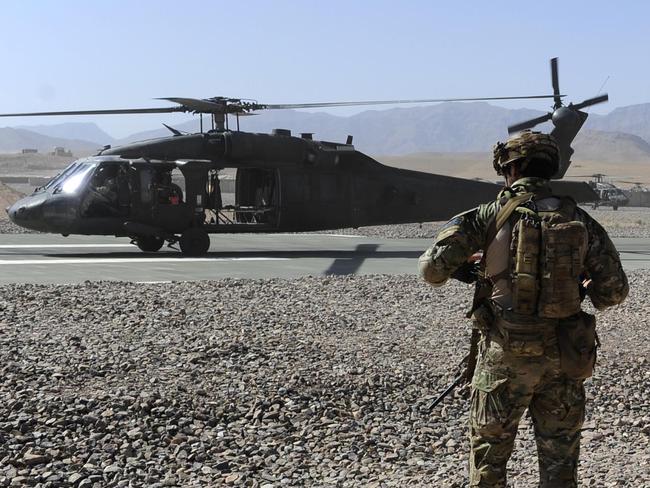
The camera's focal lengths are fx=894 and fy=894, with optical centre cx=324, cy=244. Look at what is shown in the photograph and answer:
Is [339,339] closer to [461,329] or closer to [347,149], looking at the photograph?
[461,329]

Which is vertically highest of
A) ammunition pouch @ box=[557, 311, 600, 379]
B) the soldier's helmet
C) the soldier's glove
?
the soldier's helmet

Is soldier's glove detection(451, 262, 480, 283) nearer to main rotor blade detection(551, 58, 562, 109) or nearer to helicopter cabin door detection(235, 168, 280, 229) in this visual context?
helicopter cabin door detection(235, 168, 280, 229)

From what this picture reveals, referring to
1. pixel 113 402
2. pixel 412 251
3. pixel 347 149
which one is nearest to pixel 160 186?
pixel 347 149

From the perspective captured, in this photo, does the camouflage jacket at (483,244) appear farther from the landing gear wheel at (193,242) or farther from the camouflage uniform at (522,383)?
the landing gear wheel at (193,242)

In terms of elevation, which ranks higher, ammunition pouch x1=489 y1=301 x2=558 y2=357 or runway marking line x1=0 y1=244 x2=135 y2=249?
ammunition pouch x1=489 y1=301 x2=558 y2=357

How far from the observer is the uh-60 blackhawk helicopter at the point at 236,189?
661 inches

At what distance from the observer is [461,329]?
9062mm

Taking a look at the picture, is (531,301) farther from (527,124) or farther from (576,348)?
(527,124)

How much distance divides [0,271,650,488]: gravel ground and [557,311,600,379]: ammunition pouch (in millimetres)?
1525

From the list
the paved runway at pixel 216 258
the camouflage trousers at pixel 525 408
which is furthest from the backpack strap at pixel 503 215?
the paved runway at pixel 216 258

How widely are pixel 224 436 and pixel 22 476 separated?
1314 millimetres

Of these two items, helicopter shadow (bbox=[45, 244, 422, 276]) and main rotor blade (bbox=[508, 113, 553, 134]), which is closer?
main rotor blade (bbox=[508, 113, 553, 134])

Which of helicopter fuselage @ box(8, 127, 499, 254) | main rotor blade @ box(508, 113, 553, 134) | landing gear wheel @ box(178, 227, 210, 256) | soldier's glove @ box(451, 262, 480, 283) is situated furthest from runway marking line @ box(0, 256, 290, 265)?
soldier's glove @ box(451, 262, 480, 283)

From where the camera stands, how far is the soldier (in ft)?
12.9
